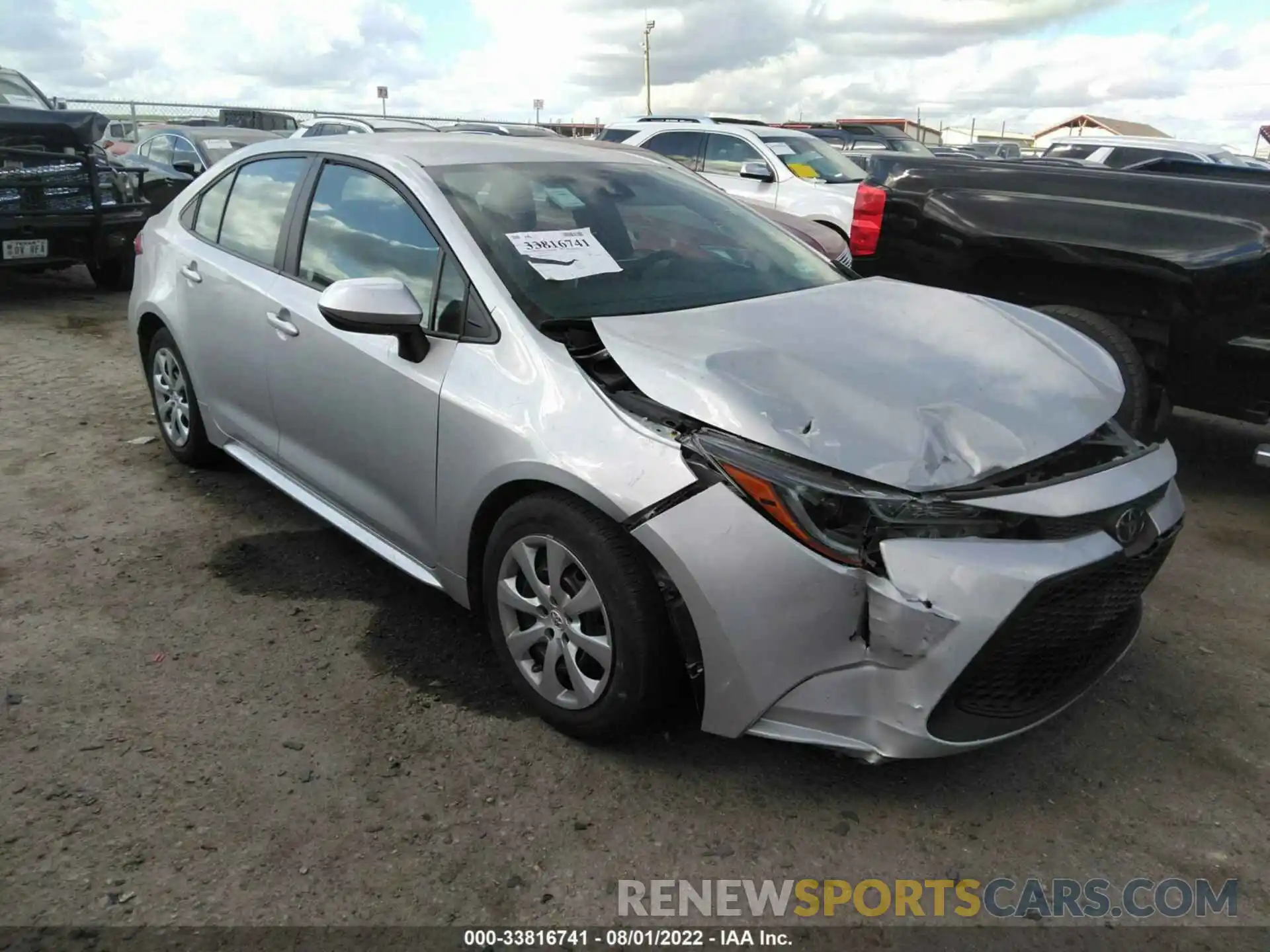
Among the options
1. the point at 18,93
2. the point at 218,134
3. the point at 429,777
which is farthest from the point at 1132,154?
the point at 429,777

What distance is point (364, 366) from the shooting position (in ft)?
10.2

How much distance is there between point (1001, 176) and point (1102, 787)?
140 inches

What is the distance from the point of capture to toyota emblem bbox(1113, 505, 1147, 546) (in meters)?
2.38

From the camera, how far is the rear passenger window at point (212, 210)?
419cm

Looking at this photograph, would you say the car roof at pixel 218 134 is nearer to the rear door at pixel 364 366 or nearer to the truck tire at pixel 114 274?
the truck tire at pixel 114 274

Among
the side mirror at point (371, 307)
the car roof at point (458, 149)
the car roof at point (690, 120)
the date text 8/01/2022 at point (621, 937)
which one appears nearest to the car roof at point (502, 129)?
the car roof at point (690, 120)

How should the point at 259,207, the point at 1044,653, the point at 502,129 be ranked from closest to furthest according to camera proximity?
the point at 1044,653
the point at 259,207
the point at 502,129

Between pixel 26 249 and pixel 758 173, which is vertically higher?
pixel 758 173

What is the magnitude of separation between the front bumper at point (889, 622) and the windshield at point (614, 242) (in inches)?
37.7

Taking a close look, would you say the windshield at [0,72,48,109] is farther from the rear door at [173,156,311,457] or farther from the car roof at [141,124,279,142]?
the rear door at [173,156,311,457]

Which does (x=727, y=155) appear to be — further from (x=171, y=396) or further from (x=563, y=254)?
(x=563, y=254)

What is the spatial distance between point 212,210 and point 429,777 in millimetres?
2940

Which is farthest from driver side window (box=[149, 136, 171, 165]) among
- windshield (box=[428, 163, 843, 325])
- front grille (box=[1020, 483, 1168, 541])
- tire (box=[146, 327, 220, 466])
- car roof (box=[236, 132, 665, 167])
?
front grille (box=[1020, 483, 1168, 541])

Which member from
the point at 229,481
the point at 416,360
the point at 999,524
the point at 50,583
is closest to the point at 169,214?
the point at 229,481
